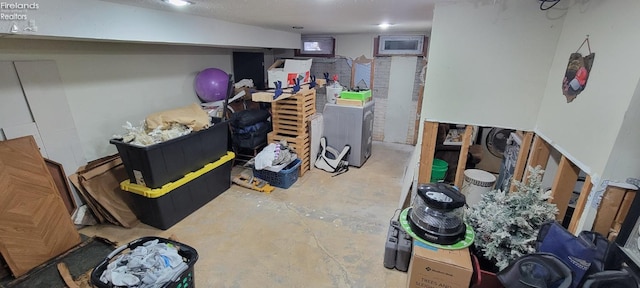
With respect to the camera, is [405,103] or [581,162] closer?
[581,162]

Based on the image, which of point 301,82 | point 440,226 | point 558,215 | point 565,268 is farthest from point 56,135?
point 558,215

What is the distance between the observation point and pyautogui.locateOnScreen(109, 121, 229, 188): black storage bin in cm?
234

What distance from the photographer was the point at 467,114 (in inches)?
84.4

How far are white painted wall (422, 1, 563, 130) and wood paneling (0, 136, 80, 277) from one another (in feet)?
10.6

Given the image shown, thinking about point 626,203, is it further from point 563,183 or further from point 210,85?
point 210,85

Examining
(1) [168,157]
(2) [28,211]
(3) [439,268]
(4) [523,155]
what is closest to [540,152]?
(4) [523,155]

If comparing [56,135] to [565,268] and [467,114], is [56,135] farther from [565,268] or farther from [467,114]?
[565,268]

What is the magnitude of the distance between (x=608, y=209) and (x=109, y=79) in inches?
158

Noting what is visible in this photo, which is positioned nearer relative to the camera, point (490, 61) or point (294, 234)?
point (490, 61)

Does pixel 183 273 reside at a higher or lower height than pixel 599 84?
lower

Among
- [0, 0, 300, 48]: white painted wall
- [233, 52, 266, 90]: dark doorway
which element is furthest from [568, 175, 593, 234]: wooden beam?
[233, 52, 266, 90]: dark doorway

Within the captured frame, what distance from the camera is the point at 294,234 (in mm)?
2512

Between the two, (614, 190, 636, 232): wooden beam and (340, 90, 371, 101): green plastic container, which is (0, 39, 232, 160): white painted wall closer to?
(340, 90, 371, 101): green plastic container

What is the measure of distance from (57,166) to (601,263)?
3.84 metres
